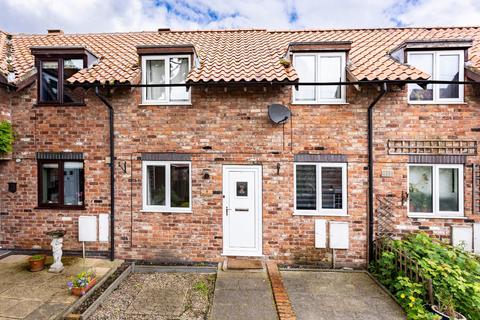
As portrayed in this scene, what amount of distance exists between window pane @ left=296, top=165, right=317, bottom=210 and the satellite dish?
1.38 meters

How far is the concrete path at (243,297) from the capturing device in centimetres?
455

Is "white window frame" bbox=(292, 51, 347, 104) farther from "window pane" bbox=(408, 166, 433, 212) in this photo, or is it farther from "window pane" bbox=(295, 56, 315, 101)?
"window pane" bbox=(408, 166, 433, 212)

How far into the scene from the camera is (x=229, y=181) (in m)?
6.85

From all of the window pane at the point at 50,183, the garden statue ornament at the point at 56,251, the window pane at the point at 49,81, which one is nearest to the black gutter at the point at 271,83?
the window pane at the point at 49,81

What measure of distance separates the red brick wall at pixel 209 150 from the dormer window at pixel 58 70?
11.3 inches

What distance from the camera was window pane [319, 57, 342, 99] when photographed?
6.83m

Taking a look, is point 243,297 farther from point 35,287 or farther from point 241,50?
point 241,50

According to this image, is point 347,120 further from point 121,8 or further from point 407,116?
point 121,8

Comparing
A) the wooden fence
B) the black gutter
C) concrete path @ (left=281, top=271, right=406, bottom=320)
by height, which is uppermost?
the black gutter

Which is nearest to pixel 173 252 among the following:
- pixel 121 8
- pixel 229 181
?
pixel 229 181

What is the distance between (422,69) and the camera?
680cm

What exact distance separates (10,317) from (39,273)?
6.22 ft

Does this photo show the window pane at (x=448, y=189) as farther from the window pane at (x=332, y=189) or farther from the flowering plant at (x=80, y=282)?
the flowering plant at (x=80, y=282)

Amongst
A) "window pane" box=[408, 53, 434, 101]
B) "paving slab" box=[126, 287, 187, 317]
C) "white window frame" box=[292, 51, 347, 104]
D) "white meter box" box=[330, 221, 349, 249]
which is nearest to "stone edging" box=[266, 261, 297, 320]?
"white meter box" box=[330, 221, 349, 249]
